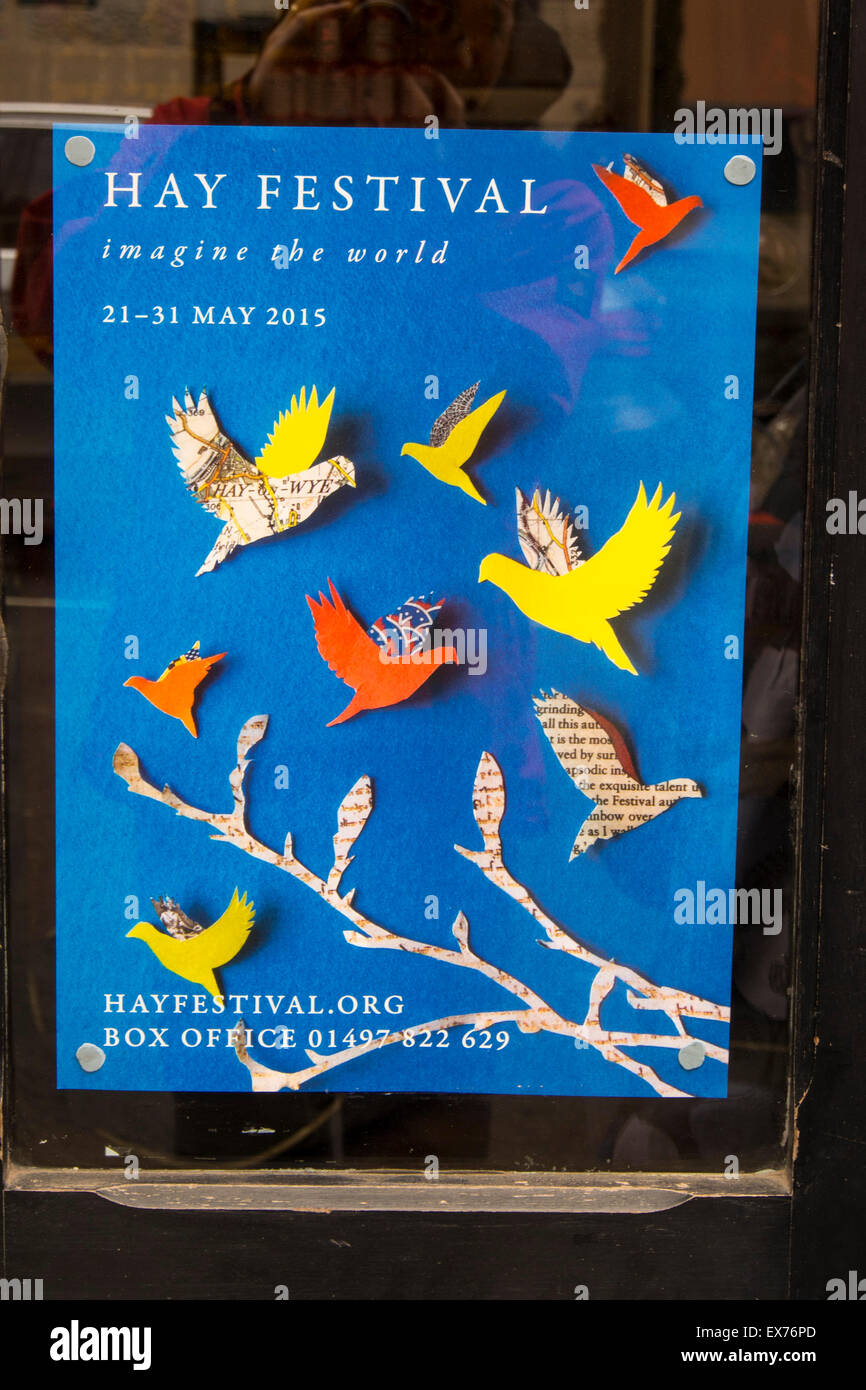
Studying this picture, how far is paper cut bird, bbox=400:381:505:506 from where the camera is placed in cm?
155

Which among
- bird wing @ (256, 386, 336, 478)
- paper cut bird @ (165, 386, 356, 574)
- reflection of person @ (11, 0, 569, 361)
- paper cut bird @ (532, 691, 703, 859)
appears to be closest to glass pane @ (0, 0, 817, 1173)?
reflection of person @ (11, 0, 569, 361)

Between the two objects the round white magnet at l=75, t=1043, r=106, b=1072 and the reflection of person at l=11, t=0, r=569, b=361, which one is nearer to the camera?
the reflection of person at l=11, t=0, r=569, b=361

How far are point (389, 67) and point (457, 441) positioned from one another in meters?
0.51

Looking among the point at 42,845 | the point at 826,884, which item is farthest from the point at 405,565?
the point at 826,884

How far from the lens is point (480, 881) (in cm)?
161

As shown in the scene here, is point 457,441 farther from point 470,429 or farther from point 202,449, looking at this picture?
point 202,449

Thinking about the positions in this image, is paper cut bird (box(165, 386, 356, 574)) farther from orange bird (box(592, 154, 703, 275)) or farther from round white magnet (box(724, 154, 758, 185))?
round white magnet (box(724, 154, 758, 185))

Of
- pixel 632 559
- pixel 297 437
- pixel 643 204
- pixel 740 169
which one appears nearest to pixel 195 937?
pixel 297 437

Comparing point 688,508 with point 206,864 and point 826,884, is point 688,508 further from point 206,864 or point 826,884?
point 206,864

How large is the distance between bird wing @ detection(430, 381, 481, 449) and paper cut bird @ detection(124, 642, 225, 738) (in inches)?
17.5

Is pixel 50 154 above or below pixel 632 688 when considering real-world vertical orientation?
above

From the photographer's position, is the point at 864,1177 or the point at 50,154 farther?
the point at 864,1177

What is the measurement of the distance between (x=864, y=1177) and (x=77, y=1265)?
1.20 meters

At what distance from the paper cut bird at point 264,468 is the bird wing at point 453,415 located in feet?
0.44
